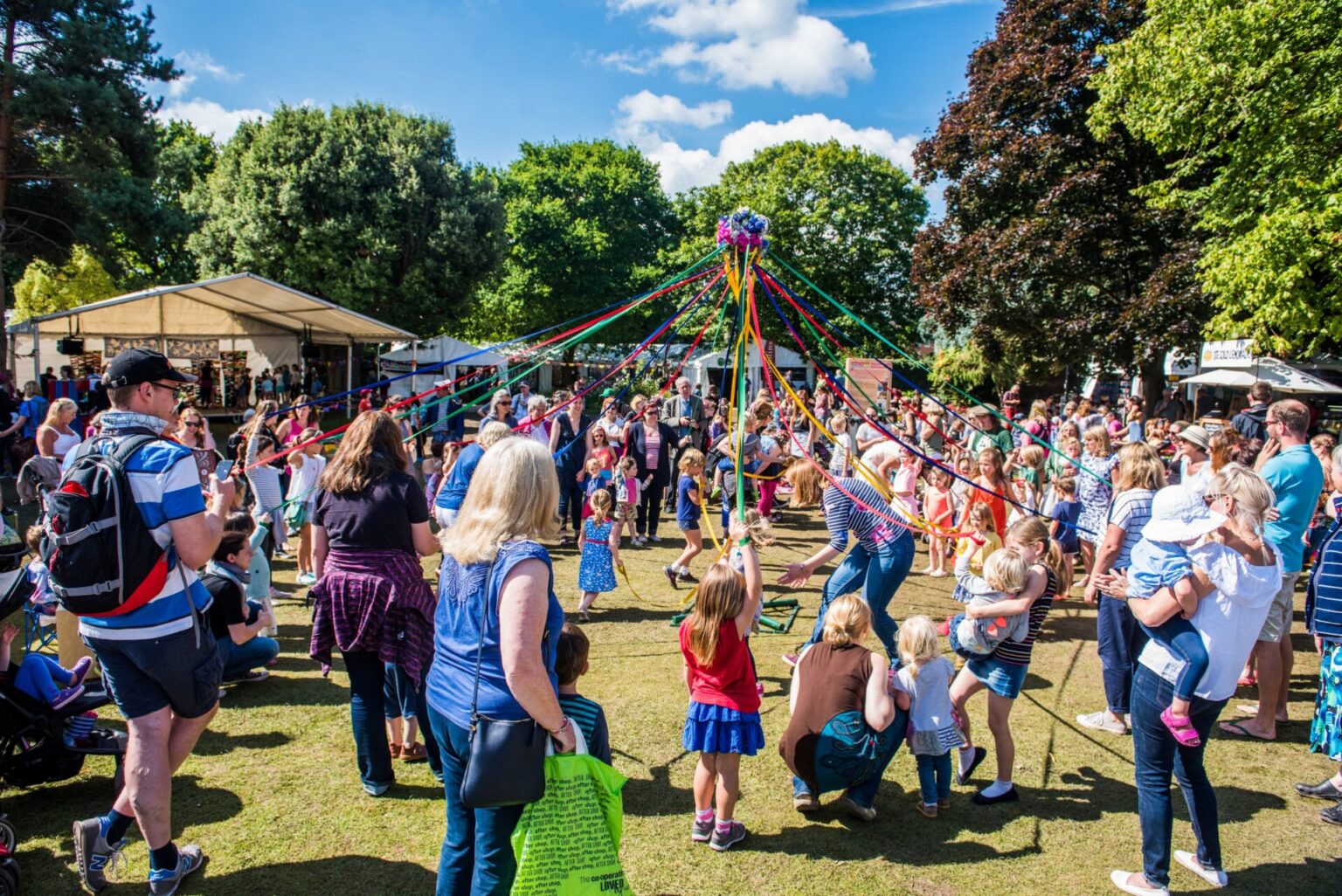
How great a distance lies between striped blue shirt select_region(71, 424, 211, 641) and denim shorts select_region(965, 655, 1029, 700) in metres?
3.62

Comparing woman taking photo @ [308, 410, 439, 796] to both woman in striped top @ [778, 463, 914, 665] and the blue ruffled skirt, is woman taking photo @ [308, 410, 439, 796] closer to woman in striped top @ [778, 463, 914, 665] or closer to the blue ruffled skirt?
the blue ruffled skirt

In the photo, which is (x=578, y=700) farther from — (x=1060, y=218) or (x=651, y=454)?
(x=1060, y=218)

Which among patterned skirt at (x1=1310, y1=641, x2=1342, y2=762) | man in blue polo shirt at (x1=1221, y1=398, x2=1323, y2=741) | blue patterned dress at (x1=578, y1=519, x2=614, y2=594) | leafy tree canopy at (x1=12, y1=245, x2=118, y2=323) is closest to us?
patterned skirt at (x1=1310, y1=641, x2=1342, y2=762)

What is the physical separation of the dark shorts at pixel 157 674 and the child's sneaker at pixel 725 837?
7.08 feet

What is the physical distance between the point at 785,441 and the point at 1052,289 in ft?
30.4

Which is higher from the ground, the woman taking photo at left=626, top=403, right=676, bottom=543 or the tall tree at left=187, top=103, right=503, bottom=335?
the tall tree at left=187, top=103, right=503, bottom=335

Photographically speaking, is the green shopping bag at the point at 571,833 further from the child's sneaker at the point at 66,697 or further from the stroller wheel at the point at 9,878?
the child's sneaker at the point at 66,697

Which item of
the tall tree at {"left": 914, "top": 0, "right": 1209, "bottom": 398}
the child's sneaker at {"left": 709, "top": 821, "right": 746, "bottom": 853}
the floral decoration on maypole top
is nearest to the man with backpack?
the child's sneaker at {"left": 709, "top": 821, "right": 746, "bottom": 853}

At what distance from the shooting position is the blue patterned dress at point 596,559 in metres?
6.75

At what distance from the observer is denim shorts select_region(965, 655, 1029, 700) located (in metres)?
4.05

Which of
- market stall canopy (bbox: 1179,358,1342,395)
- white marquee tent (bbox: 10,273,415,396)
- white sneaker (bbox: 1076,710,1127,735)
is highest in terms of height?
white marquee tent (bbox: 10,273,415,396)

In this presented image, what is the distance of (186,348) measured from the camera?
19.7m

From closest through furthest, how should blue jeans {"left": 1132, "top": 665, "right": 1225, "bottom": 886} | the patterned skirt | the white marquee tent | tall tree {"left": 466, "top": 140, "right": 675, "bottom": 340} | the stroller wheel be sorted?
1. the stroller wheel
2. blue jeans {"left": 1132, "top": 665, "right": 1225, "bottom": 886}
3. the patterned skirt
4. the white marquee tent
5. tall tree {"left": 466, "top": 140, "right": 675, "bottom": 340}

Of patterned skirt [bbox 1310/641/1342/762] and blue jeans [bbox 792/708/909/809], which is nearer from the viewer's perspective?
blue jeans [bbox 792/708/909/809]
